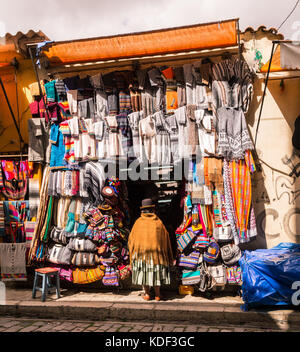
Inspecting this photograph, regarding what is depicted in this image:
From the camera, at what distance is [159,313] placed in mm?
5180

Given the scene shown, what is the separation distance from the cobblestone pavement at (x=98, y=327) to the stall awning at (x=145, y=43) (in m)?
4.21

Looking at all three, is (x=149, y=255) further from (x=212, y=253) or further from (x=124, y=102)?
(x=124, y=102)

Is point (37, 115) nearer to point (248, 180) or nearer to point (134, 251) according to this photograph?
point (134, 251)

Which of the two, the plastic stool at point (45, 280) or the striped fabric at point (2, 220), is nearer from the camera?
the plastic stool at point (45, 280)

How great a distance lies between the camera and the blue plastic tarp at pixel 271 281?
4973mm

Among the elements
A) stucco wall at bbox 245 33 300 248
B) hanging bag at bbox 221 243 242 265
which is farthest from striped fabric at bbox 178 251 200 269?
stucco wall at bbox 245 33 300 248

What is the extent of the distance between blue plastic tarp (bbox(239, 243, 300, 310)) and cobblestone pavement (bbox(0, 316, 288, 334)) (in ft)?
1.45

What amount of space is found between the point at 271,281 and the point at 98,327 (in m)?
2.55

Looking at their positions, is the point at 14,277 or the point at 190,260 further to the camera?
the point at 14,277

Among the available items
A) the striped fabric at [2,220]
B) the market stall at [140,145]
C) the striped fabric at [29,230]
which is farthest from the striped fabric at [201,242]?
the striped fabric at [2,220]

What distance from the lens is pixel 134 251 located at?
569cm

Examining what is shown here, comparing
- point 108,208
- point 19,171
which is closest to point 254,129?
point 108,208

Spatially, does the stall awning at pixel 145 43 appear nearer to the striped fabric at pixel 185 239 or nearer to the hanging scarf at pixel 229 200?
the hanging scarf at pixel 229 200
